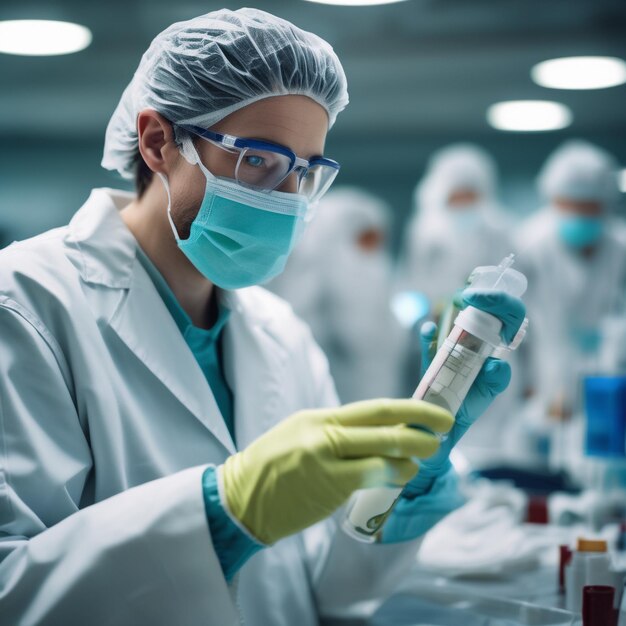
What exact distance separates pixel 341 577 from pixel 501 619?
260 millimetres

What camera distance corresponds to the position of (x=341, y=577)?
4.37 ft

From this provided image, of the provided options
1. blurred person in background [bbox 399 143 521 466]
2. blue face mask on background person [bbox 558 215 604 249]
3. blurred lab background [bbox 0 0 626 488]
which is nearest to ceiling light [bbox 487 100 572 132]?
blurred lab background [bbox 0 0 626 488]

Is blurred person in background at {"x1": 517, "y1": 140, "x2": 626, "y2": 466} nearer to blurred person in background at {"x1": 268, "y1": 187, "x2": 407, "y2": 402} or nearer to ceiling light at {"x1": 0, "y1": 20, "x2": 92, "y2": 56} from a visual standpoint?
blurred person in background at {"x1": 268, "y1": 187, "x2": 407, "y2": 402}

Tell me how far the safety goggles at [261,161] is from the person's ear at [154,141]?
0.04 m

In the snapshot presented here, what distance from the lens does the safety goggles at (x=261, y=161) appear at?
1122mm

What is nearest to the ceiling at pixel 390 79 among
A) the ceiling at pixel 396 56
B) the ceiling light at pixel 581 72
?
the ceiling at pixel 396 56

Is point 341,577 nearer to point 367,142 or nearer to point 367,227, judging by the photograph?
point 367,227

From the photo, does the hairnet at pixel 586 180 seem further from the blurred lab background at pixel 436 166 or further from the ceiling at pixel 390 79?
the ceiling at pixel 390 79

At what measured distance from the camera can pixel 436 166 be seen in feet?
19.1

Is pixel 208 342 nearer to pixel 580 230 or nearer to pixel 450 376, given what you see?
pixel 450 376

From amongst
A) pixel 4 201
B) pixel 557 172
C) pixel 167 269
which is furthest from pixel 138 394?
pixel 4 201

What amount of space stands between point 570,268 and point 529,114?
2.54 metres

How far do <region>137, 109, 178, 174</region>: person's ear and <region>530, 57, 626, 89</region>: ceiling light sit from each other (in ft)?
9.92

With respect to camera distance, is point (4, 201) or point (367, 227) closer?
point (367, 227)
